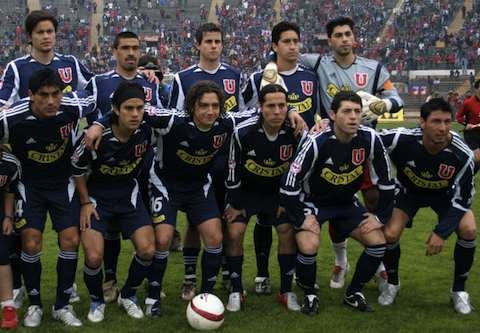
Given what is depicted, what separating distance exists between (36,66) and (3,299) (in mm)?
2315

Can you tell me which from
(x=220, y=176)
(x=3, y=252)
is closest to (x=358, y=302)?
(x=220, y=176)

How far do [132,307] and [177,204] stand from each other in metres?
1.00

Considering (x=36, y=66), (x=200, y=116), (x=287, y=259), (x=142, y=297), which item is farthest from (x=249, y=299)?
(x=36, y=66)

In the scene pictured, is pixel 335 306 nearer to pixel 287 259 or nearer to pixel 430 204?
pixel 287 259

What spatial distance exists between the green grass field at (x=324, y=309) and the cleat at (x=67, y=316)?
0.19 ft

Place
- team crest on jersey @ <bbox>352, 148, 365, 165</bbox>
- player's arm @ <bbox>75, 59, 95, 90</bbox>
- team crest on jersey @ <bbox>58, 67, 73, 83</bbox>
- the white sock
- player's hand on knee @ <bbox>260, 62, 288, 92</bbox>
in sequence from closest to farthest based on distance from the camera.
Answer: team crest on jersey @ <bbox>352, 148, 365, 165</bbox>
player's hand on knee @ <bbox>260, 62, 288, 92</bbox>
team crest on jersey @ <bbox>58, 67, 73, 83</bbox>
player's arm @ <bbox>75, 59, 95, 90</bbox>
the white sock

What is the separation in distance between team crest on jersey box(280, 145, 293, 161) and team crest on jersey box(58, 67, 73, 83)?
2309mm

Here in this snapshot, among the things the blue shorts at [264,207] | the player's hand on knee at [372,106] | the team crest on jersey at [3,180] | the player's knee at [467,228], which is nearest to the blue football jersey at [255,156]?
the blue shorts at [264,207]

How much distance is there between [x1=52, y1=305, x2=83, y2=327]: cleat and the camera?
5.14m

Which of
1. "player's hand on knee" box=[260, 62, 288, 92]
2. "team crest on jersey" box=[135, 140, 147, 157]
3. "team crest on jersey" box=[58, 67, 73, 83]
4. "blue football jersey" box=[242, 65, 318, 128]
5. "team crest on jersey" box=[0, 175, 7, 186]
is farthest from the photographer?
"team crest on jersey" box=[58, 67, 73, 83]

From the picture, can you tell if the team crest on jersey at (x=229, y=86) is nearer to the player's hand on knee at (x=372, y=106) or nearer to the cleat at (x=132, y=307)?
the player's hand on knee at (x=372, y=106)

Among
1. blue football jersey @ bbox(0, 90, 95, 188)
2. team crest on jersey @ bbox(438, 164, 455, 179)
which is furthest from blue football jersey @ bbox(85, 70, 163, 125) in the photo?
team crest on jersey @ bbox(438, 164, 455, 179)

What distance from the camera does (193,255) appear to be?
20.0 feet

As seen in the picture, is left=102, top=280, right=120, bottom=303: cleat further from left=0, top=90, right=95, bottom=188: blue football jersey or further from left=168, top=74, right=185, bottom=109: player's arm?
left=168, top=74, right=185, bottom=109: player's arm
